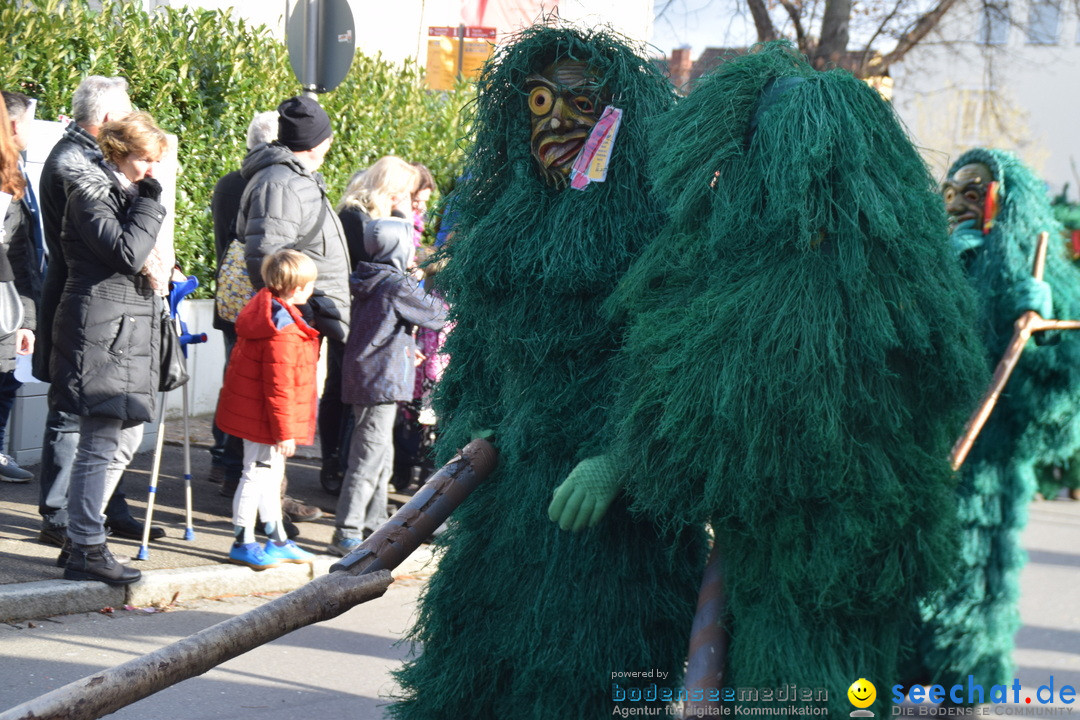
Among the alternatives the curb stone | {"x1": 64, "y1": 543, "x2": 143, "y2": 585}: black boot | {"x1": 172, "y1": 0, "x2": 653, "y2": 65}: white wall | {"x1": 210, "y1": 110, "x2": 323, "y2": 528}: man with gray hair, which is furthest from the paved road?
{"x1": 172, "y1": 0, "x2": 653, "y2": 65}: white wall

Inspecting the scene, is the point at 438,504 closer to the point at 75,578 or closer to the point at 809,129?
the point at 809,129

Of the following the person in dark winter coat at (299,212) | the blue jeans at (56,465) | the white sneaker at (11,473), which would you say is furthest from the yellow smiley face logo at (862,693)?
the white sneaker at (11,473)

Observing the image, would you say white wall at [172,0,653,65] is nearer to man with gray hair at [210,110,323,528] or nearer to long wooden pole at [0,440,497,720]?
man with gray hair at [210,110,323,528]

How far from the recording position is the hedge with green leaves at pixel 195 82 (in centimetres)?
668

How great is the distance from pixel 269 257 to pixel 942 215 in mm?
3476

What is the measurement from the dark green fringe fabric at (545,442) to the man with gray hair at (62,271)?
7.81 ft

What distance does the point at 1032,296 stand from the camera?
404 cm

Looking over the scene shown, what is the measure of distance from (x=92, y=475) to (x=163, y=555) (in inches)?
31.3

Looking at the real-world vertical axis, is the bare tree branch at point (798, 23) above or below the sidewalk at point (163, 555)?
above

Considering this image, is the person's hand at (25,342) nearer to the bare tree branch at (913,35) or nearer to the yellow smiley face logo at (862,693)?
the yellow smiley face logo at (862,693)

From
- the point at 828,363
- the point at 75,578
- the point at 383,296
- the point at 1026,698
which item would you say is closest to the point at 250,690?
the point at 75,578

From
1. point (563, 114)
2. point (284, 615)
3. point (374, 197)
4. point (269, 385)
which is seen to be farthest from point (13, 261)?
point (284, 615)

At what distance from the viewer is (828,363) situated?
227 cm

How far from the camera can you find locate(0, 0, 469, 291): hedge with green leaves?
668 centimetres
